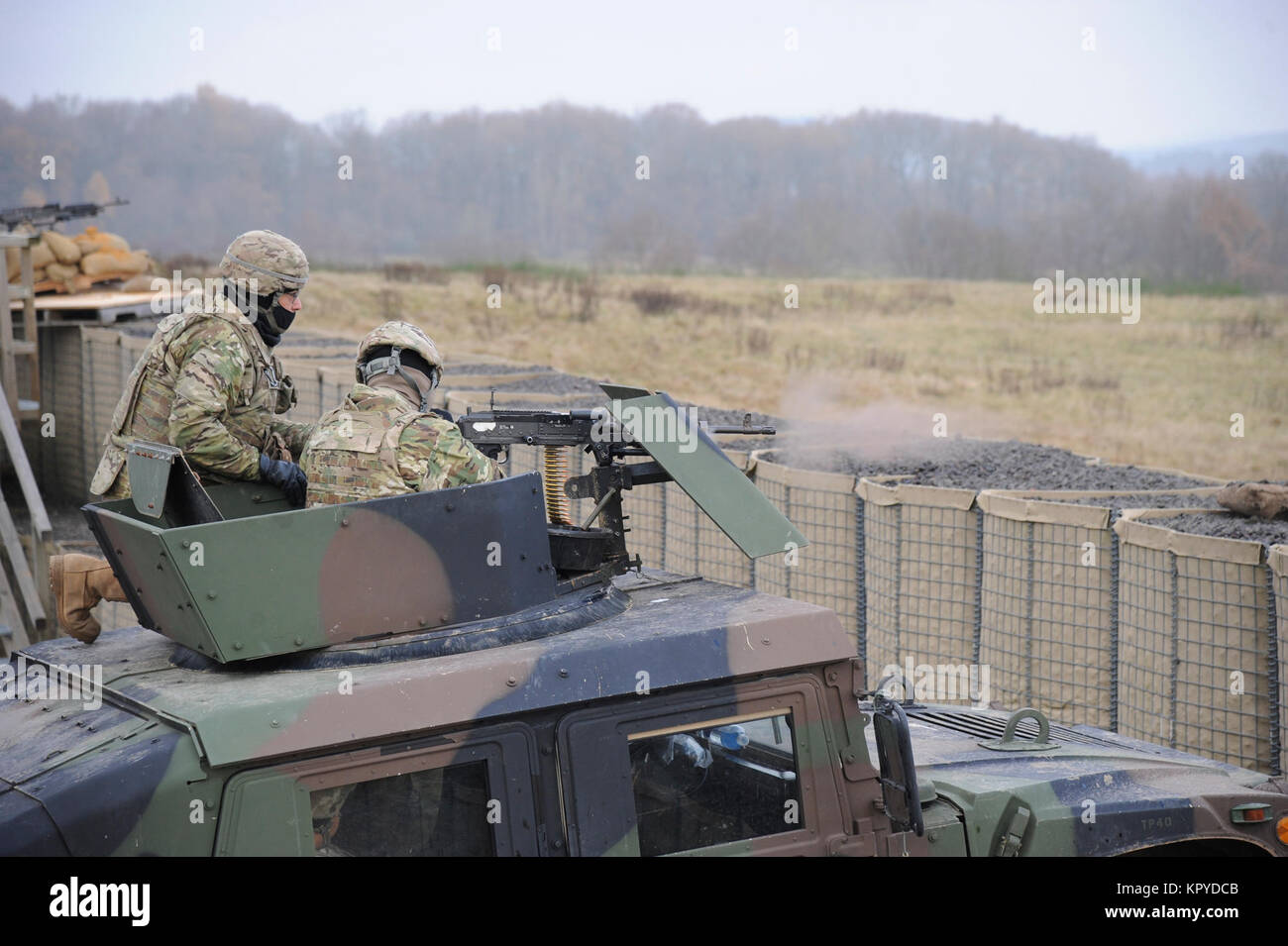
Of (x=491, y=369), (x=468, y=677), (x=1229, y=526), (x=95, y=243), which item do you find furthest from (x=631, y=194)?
(x=468, y=677)

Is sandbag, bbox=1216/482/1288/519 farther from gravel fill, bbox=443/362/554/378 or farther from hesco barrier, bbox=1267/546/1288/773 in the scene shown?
gravel fill, bbox=443/362/554/378

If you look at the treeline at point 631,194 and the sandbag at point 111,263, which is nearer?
the sandbag at point 111,263

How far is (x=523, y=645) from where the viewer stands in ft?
13.5

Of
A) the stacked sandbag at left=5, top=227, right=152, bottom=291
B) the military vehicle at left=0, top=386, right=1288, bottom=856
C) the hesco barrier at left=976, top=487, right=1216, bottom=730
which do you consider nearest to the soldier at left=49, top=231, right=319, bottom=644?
the military vehicle at left=0, top=386, right=1288, bottom=856

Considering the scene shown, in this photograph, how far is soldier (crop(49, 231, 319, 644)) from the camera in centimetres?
502

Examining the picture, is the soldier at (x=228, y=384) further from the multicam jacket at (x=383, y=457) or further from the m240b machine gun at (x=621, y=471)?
the m240b machine gun at (x=621, y=471)

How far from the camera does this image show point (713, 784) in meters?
4.10

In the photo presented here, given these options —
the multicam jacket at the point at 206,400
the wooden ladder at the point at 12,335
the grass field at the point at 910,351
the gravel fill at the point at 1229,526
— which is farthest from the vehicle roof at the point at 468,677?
the wooden ladder at the point at 12,335

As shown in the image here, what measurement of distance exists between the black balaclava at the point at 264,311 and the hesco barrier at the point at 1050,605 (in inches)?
166

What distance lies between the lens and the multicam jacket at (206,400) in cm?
500

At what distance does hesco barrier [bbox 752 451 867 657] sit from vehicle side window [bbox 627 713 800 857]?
4554mm

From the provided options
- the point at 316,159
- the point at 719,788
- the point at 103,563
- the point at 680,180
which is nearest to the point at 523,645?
the point at 719,788
